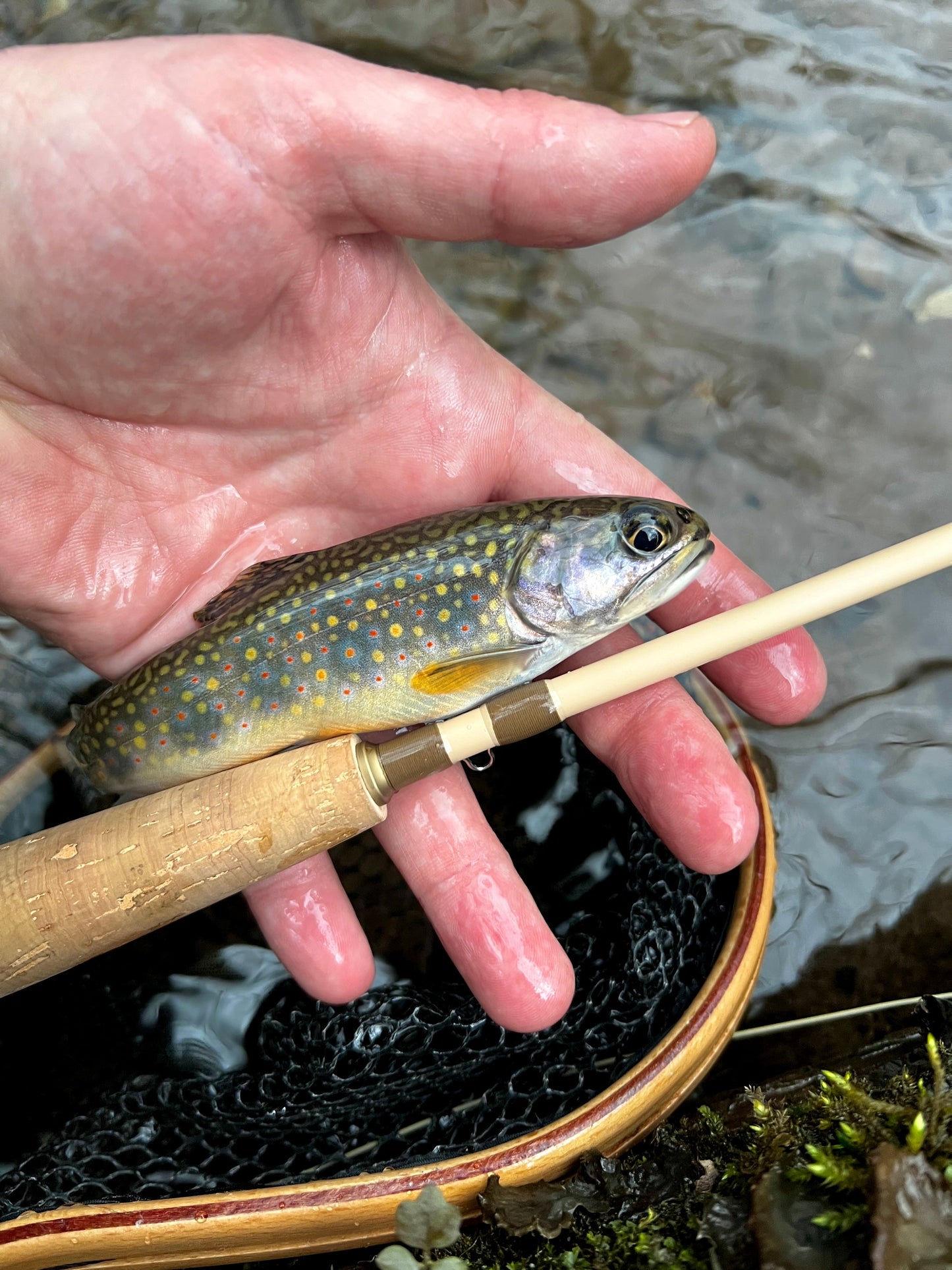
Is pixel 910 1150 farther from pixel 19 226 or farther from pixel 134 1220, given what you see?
pixel 19 226

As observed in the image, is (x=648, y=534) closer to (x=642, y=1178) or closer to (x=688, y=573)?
(x=688, y=573)

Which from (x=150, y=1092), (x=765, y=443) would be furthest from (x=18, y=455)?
(x=765, y=443)

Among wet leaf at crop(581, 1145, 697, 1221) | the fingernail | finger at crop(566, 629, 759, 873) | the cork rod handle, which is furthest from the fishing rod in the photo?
the fingernail

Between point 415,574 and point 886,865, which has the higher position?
point 415,574

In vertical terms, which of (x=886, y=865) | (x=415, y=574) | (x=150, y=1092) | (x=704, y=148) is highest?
(x=704, y=148)

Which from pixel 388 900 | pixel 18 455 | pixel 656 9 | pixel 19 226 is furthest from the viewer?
pixel 656 9

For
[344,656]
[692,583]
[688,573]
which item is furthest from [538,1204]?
[692,583]
